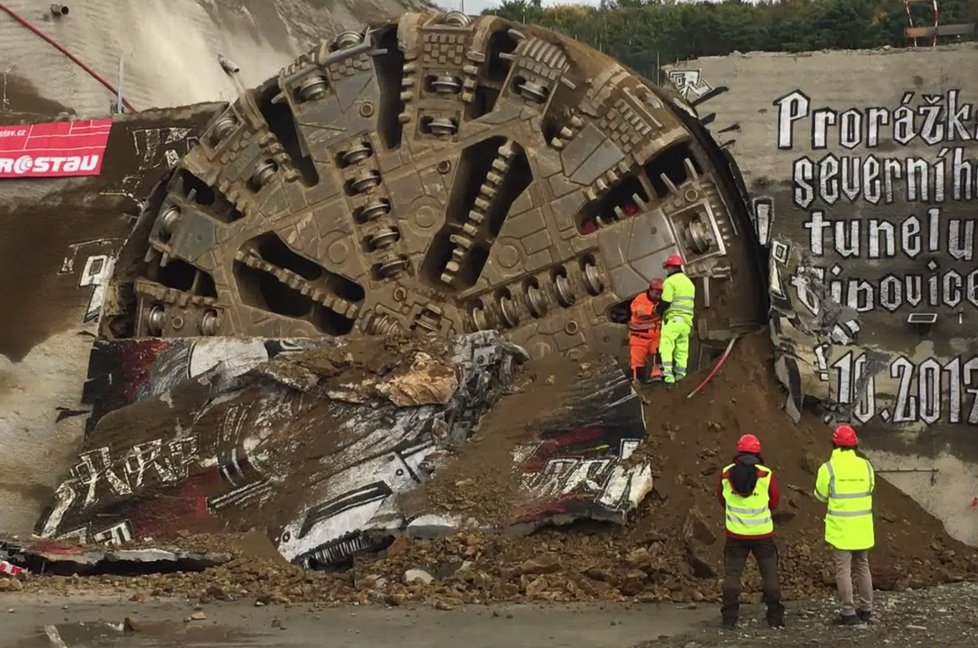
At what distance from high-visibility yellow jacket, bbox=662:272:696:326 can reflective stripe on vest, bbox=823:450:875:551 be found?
3.34m

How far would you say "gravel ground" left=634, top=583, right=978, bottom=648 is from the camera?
28.5 feet

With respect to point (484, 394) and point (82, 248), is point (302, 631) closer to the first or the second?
point (484, 394)

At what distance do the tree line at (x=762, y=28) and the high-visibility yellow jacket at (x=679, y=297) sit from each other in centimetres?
1495

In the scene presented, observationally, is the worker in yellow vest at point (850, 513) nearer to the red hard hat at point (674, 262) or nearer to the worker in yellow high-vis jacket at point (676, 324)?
the worker in yellow high-vis jacket at point (676, 324)

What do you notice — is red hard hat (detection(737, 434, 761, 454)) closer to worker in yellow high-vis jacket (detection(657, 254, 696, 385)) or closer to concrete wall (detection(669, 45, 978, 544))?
worker in yellow high-vis jacket (detection(657, 254, 696, 385))

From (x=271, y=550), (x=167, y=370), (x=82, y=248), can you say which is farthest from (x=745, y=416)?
(x=82, y=248)

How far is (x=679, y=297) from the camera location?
12.9m

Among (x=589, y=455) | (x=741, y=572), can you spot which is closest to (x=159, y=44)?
(x=589, y=455)

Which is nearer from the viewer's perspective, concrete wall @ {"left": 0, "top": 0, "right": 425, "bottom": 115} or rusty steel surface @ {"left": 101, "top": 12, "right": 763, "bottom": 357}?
rusty steel surface @ {"left": 101, "top": 12, "right": 763, "bottom": 357}

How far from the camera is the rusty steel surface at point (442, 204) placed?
13930mm

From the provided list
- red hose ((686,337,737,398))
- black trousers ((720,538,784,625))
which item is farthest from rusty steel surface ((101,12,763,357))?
black trousers ((720,538,784,625))

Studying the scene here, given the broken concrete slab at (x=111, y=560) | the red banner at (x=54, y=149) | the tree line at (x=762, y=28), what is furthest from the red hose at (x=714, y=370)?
the tree line at (x=762, y=28)

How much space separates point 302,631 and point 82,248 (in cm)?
967

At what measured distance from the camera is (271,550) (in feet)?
39.4
